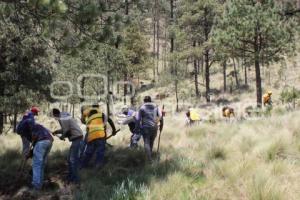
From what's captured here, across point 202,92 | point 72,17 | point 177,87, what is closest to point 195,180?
point 72,17

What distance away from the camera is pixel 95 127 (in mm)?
9961

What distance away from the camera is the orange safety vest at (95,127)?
32.4ft

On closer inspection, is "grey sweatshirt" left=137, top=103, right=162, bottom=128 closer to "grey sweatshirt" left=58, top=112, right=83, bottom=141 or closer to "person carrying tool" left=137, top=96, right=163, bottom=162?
"person carrying tool" left=137, top=96, right=163, bottom=162

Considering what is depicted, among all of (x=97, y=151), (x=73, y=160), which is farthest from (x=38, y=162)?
(x=97, y=151)

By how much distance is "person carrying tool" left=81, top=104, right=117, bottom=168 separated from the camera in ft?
32.6

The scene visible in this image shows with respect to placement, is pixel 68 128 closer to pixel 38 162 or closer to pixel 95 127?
pixel 95 127

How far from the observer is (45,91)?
72.2 feet

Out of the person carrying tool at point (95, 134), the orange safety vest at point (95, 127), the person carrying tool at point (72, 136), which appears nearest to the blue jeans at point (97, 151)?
the person carrying tool at point (95, 134)

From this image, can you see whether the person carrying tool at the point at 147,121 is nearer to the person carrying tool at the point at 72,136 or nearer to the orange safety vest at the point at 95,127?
the orange safety vest at the point at 95,127

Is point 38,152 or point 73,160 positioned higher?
point 38,152

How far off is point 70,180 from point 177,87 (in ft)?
89.7

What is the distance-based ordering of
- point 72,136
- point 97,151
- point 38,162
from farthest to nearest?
1. point 97,151
2. point 72,136
3. point 38,162

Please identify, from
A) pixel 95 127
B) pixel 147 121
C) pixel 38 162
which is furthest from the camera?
pixel 147 121

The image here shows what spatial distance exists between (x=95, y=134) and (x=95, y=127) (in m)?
0.16
